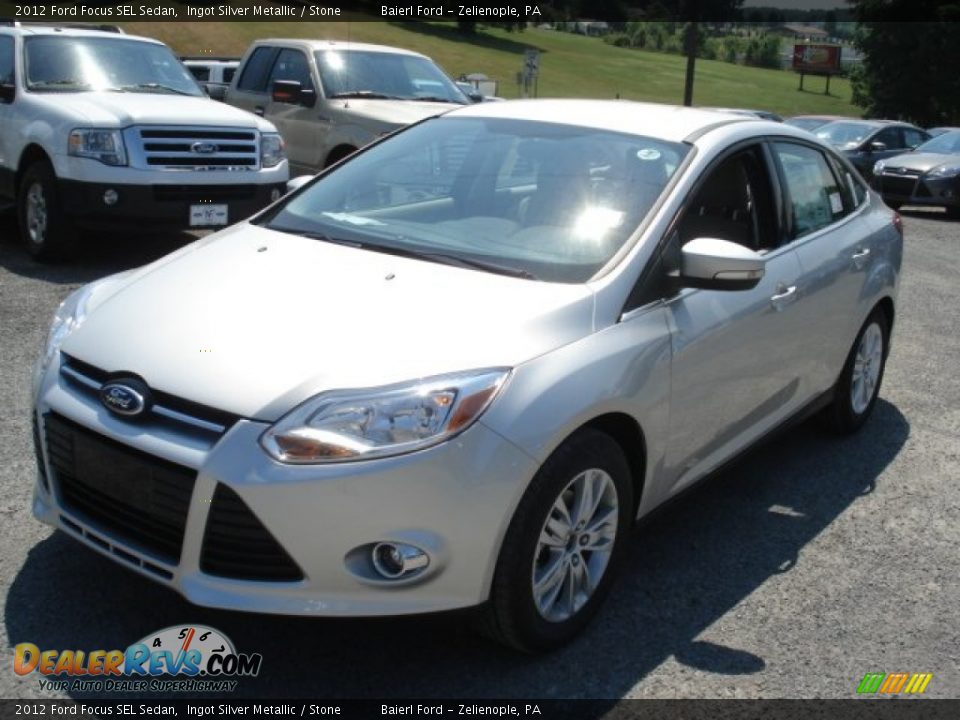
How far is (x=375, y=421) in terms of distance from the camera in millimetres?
2859

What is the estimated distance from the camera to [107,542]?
122 inches

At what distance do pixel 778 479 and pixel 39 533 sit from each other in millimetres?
3204

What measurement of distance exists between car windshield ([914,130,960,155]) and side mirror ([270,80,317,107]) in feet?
39.8

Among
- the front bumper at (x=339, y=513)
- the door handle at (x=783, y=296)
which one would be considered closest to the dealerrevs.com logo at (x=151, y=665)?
the front bumper at (x=339, y=513)

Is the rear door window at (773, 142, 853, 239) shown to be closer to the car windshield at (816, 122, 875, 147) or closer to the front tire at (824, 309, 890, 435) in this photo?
the front tire at (824, 309, 890, 435)

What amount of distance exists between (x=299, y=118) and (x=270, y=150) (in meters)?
1.66

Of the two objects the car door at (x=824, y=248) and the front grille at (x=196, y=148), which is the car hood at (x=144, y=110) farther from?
the car door at (x=824, y=248)

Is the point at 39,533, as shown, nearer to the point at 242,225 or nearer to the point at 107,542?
the point at 107,542

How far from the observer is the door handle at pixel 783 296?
4262mm

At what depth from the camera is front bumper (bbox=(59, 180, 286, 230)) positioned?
816cm

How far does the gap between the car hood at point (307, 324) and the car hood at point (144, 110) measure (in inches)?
196

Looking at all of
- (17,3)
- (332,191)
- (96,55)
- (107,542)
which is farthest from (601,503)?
(17,3)

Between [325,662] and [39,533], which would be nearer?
[325,662]

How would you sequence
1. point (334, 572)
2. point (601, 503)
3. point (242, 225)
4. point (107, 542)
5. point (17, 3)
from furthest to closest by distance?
1. point (17, 3)
2. point (242, 225)
3. point (601, 503)
4. point (107, 542)
5. point (334, 572)
